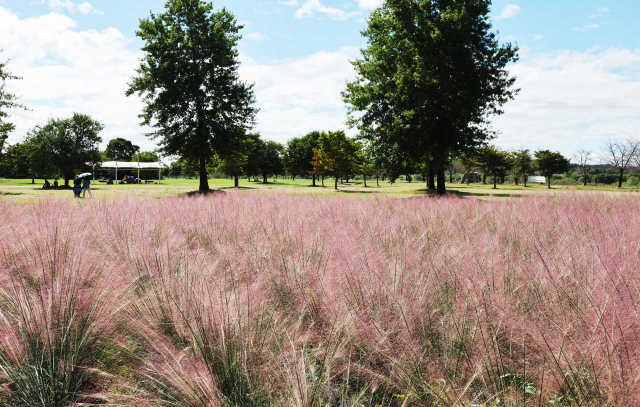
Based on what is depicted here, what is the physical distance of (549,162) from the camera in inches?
2506

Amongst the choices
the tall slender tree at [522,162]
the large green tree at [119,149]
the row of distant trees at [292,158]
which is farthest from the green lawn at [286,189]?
the large green tree at [119,149]

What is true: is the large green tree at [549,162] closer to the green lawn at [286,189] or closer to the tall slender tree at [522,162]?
the tall slender tree at [522,162]

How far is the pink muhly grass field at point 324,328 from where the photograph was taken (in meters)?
2.06

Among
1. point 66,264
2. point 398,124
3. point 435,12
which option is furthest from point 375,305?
point 435,12

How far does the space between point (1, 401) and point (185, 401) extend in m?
1.16

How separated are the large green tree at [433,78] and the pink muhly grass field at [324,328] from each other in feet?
58.4

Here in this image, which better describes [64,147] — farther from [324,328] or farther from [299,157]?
[324,328]

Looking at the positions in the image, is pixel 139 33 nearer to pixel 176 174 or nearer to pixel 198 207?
pixel 198 207

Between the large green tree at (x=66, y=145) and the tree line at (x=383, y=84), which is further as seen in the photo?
the large green tree at (x=66, y=145)

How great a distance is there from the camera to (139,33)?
86.5 feet

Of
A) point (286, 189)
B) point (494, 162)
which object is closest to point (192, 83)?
point (286, 189)

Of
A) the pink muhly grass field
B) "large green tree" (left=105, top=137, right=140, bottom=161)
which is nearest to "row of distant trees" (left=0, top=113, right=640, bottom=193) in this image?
the pink muhly grass field

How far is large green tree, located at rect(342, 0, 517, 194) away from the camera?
67.9ft

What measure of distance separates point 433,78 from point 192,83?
16810 millimetres
